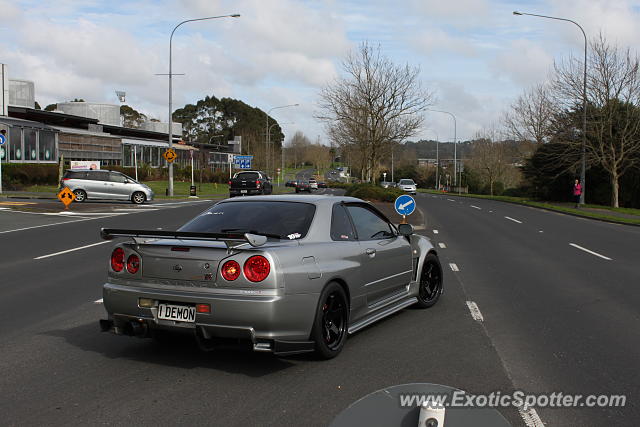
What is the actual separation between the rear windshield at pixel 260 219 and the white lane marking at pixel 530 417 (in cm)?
242

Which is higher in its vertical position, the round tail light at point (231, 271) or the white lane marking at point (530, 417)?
the round tail light at point (231, 271)

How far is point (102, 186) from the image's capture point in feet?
104

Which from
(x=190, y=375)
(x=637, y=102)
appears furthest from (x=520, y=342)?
(x=637, y=102)

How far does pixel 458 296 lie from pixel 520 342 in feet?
8.63

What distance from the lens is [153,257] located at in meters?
5.61

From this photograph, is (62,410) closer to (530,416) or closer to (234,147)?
(530,416)

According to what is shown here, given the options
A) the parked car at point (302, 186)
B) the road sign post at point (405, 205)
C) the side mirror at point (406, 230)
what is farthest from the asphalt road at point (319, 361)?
the parked car at point (302, 186)

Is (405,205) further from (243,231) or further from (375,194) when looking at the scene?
(375,194)

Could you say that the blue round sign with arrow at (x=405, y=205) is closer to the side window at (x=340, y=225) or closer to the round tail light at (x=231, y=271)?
the side window at (x=340, y=225)

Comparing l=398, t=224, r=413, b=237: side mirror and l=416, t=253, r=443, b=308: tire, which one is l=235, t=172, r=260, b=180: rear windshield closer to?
l=416, t=253, r=443, b=308: tire

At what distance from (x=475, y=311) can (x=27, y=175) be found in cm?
3947

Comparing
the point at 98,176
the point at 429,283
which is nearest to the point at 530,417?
the point at 429,283

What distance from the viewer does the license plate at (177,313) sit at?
5.35 metres

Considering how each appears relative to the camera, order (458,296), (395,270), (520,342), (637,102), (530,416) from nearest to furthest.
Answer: (530,416) < (520,342) < (395,270) < (458,296) < (637,102)
